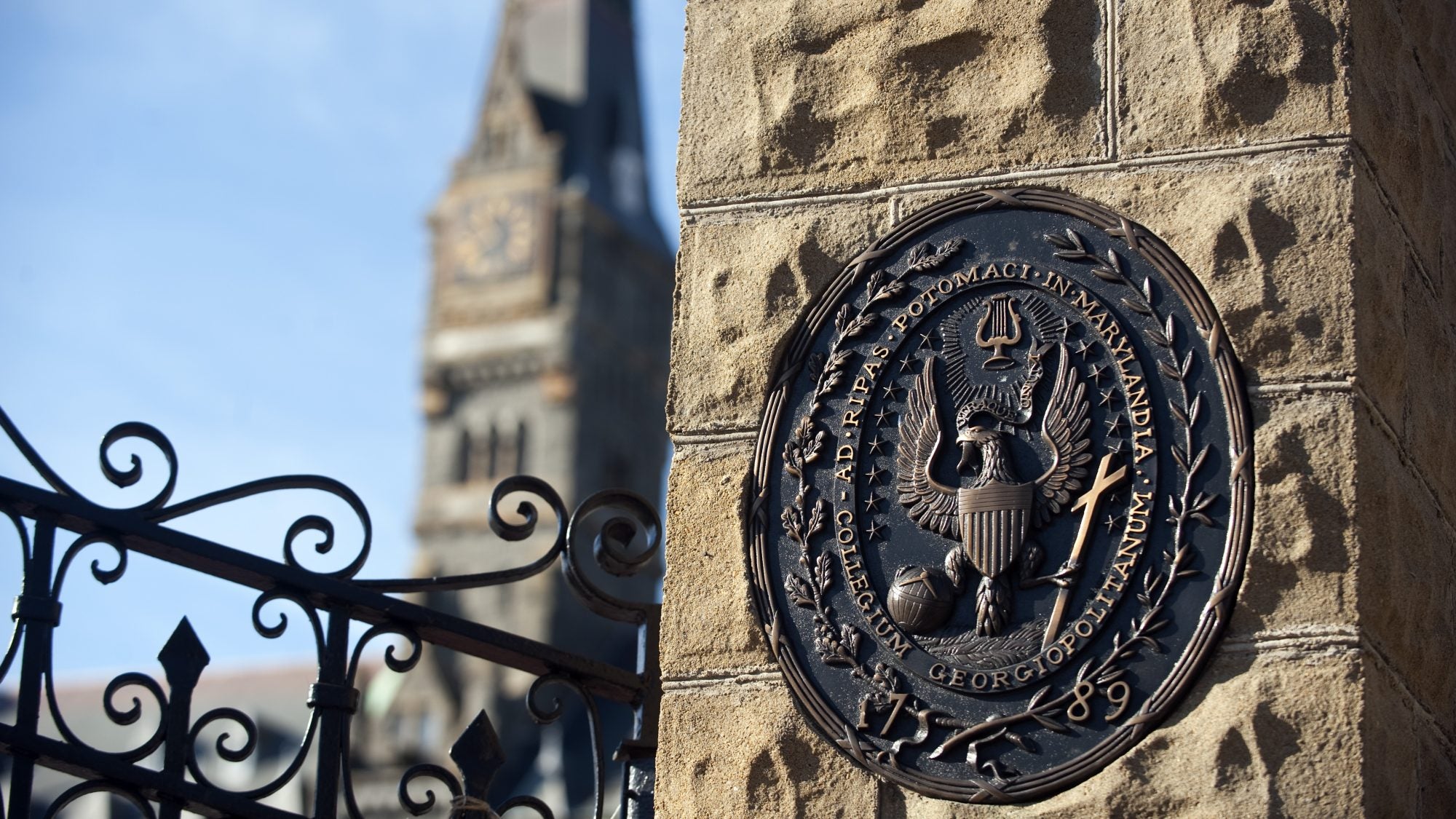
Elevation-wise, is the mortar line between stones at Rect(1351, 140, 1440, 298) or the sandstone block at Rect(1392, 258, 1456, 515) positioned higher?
the mortar line between stones at Rect(1351, 140, 1440, 298)

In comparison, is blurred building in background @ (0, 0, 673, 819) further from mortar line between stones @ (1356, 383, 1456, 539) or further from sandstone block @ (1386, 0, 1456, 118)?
mortar line between stones @ (1356, 383, 1456, 539)

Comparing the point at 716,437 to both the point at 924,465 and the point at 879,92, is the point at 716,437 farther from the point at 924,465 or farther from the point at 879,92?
the point at 879,92

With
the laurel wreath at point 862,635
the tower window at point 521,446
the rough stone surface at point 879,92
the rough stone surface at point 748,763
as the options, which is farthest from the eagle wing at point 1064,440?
the tower window at point 521,446

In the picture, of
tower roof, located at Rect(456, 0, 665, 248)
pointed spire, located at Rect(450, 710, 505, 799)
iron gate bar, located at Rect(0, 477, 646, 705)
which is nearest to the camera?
iron gate bar, located at Rect(0, 477, 646, 705)

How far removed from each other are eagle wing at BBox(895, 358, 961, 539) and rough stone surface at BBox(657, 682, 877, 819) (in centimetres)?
32

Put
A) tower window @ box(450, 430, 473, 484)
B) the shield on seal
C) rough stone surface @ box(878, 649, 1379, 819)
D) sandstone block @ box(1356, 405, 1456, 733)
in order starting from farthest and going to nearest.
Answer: tower window @ box(450, 430, 473, 484) → the shield on seal → sandstone block @ box(1356, 405, 1456, 733) → rough stone surface @ box(878, 649, 1379, 819)

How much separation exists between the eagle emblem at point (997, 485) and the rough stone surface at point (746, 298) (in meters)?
0.28

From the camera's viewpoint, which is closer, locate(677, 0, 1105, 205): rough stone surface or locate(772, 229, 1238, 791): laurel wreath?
locate(772, 229, 1238, 791): laurel wreath

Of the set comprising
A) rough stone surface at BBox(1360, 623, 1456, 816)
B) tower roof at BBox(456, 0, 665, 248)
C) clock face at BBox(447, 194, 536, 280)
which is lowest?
rough stone surface at BBox(1360, 623, 1456, 816)

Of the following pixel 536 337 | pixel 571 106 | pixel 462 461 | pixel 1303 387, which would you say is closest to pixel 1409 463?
pixel 1303 387

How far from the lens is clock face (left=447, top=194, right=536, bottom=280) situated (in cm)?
6462

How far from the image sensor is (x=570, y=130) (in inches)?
2704

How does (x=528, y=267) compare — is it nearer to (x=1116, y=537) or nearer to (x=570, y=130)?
(x=570, y=130)

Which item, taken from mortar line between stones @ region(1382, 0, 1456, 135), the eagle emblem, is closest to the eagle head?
the eagle emblem
